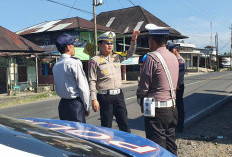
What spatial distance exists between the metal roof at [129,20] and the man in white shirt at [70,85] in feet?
103

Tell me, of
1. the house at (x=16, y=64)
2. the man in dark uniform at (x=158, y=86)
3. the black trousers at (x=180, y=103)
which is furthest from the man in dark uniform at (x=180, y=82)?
the house at (x=16, y=64)

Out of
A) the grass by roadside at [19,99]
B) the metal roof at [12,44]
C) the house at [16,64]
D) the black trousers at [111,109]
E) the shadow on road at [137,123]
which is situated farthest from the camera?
the house at [16,64]

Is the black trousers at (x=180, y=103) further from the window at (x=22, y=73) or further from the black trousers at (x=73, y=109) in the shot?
the window at (x=22, y=73)

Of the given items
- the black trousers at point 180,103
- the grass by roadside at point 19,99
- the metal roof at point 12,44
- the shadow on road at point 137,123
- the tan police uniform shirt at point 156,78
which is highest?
the metal roof at point 12,44

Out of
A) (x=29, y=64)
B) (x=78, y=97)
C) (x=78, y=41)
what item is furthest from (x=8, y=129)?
(x=78, y=41)

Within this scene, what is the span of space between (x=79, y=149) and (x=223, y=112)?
6.61m

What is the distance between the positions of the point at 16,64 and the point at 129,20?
2067 cm

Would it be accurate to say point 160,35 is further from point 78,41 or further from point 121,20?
point 121,20

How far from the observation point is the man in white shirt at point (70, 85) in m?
3.19

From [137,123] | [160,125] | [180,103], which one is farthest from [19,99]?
[160,125]

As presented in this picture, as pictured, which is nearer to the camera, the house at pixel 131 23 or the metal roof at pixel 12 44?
the metal roof at pixel 12 44

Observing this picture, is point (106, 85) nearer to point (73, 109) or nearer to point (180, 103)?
point (73, 109)

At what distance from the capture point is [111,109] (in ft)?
12.1

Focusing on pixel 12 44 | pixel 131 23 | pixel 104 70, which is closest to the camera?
pixel 104 70
